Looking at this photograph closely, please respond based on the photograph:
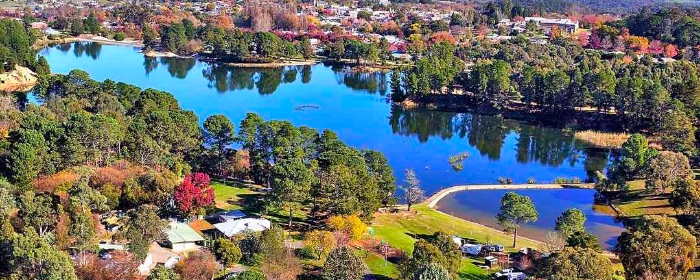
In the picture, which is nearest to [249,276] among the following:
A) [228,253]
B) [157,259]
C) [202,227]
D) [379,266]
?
[228,253]

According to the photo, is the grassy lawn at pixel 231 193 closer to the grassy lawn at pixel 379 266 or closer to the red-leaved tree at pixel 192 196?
the red-leaved tree at pixel 192 196

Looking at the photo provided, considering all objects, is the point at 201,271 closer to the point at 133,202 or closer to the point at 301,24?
the point at 133,202

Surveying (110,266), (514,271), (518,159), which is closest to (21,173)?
(110,266)

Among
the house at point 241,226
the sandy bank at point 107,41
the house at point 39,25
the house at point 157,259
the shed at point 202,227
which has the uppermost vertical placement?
the house at point 39,25

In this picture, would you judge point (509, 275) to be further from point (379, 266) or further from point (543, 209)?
point (543, 209)

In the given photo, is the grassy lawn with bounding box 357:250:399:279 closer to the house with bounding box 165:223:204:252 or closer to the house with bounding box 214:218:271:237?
the house with bounding box 214:218:271:237

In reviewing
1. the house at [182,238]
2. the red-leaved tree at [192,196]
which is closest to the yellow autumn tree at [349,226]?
the house at [182,238]

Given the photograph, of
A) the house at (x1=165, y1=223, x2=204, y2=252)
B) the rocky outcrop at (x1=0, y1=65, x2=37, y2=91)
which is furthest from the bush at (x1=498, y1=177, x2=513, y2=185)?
the rocky outcrop at (x1=0, y1=65, x2=37, y2=91)
